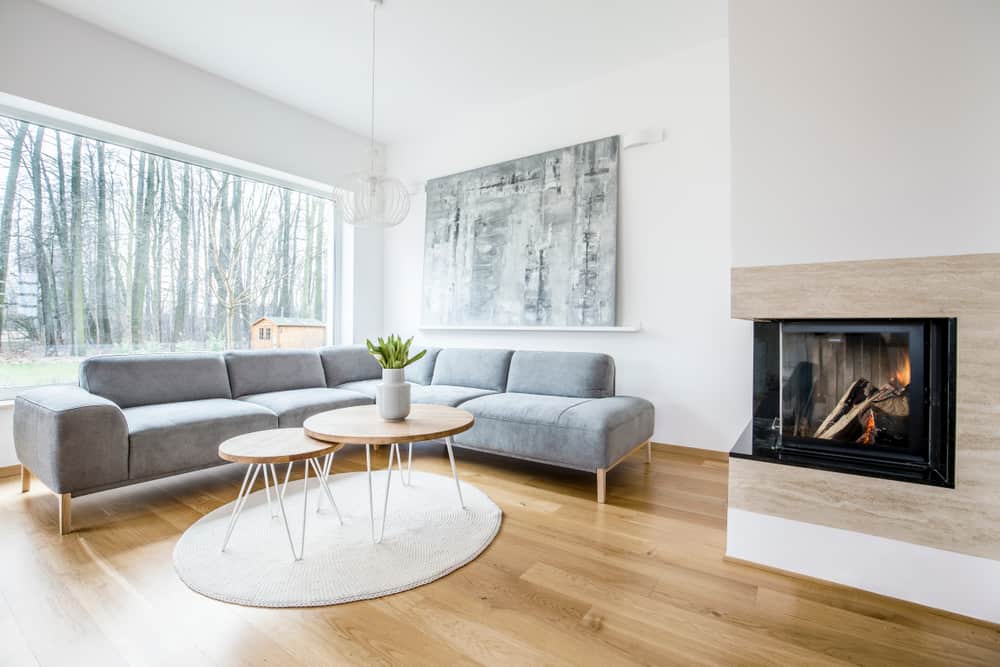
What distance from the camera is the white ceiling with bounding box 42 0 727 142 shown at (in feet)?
9.36

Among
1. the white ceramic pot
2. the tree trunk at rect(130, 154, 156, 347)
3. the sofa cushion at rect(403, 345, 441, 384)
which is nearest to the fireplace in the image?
the white ceramic pot

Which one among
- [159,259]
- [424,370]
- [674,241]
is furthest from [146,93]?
[674,241]

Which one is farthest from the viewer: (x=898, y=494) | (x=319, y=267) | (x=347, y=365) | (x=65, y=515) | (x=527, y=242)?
(x=319, y=267)

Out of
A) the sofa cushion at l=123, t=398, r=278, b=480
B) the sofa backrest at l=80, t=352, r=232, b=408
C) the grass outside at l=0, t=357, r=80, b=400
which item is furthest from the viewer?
the grass outside at l=0, t=357, r=80, b=400

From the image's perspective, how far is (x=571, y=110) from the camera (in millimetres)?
3793

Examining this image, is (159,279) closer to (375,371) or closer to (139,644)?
(375,371)

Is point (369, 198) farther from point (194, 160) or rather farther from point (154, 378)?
point (194, 160)

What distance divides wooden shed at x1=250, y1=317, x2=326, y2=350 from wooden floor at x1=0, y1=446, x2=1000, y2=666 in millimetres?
2244

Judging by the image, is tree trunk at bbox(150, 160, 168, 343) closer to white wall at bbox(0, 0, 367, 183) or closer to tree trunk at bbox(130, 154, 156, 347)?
tree trunk at bbox(130, 154, 156, 347)

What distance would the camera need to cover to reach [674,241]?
3.32 meters

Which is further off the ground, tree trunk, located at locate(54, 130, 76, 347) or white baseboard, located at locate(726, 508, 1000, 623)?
tree trunk, located at locate(54, 130, 76, 347)

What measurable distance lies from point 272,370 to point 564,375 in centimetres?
225

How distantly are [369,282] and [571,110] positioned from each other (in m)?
2.74

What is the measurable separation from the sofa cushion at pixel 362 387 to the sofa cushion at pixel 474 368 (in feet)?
1.78
